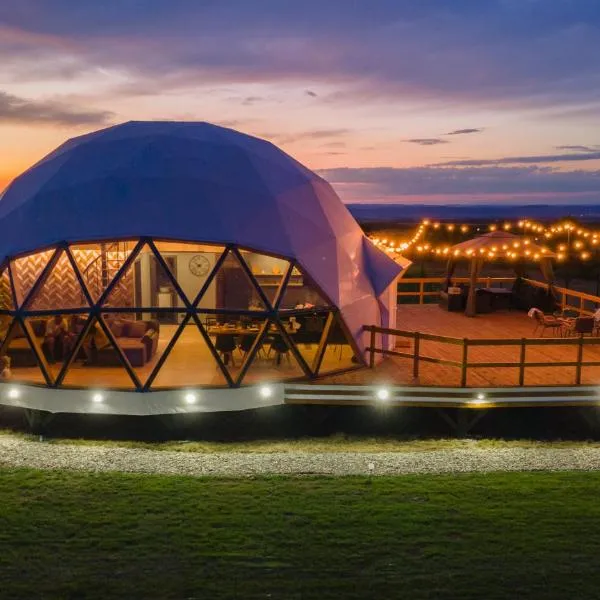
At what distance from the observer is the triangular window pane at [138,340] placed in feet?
46.6

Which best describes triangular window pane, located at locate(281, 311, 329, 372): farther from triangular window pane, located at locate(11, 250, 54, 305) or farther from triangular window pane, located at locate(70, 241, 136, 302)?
triangular window pane, located at locate(11, 250, 54, 305)

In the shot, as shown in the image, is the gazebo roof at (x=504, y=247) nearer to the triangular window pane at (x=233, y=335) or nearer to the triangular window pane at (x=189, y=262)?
the triangular window pane at (x=189, y=262)

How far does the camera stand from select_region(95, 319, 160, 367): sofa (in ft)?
46.6

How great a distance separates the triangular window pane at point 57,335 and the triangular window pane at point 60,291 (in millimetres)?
426

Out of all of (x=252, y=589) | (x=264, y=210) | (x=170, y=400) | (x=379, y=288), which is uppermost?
(x=264, y=210)

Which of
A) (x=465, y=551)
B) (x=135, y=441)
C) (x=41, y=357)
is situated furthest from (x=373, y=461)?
(x=41, y=357)

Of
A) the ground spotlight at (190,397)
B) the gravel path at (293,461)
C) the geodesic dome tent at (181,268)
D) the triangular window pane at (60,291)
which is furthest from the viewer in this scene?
the triangular window pane at (60,291)

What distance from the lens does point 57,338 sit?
14.3 metres

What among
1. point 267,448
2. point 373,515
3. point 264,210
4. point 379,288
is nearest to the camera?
point 373,515

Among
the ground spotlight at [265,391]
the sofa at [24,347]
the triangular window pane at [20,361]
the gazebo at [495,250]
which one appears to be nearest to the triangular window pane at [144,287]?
the sofa at [24,347]

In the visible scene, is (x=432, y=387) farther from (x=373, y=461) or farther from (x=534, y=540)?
(x=534, y=540)

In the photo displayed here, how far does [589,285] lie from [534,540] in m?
41.6

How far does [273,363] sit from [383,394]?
2367 mm

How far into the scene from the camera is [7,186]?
16.1 meters
